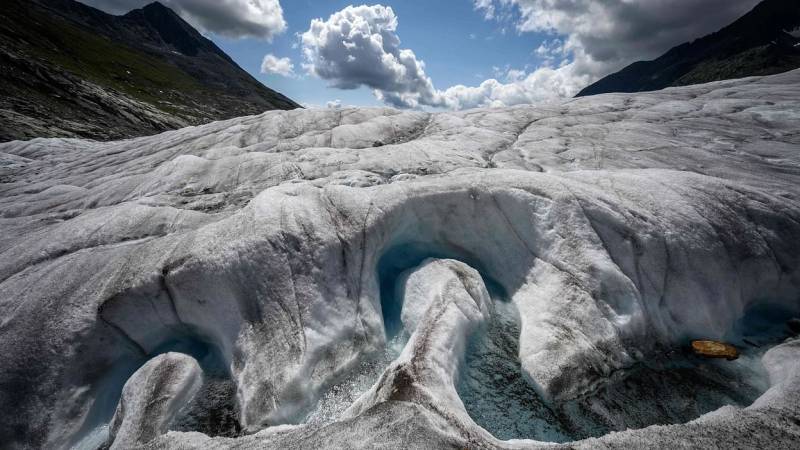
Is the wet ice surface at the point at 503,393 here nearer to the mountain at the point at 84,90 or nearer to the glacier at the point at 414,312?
the glacier at the point at 414,312

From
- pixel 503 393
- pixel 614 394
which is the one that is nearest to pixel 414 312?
pixel 503 393

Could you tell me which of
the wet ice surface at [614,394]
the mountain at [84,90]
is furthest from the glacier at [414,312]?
the mountain at [84,90]

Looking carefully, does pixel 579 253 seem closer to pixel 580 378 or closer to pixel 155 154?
pixel 580 378

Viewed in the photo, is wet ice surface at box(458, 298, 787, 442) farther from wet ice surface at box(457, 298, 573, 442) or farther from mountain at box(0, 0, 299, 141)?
mountain at box(0, 0, 299, 141)

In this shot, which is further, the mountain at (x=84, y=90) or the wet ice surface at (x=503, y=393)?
the mountain at (x=84, y=90)

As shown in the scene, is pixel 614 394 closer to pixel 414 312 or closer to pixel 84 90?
pixel 414 312

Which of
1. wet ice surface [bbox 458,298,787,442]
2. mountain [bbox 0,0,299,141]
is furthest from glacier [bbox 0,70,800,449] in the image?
mountain [bbox 0,0,299,141]

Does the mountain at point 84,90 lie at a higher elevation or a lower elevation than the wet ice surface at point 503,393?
higher

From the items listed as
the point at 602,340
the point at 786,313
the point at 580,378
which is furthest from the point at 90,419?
the point at 786,313
